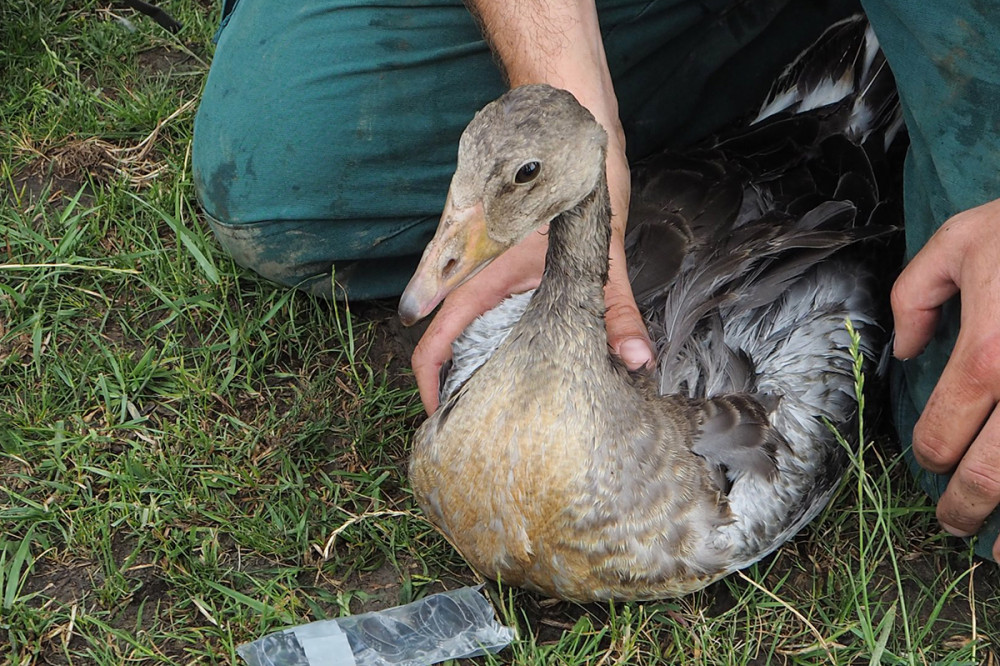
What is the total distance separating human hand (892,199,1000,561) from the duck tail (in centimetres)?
84

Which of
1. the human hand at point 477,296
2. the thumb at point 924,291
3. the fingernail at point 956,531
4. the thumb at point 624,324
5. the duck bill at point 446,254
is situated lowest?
the fingernail at point 956,531

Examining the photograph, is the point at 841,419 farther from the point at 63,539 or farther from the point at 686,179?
the point at 63,539

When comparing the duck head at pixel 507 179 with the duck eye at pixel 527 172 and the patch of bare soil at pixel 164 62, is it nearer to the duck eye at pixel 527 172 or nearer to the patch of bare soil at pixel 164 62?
the duck eye at pixel 527 172

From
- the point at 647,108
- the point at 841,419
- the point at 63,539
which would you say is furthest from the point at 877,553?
the point at 63,539

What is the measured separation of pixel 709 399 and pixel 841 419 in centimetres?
36

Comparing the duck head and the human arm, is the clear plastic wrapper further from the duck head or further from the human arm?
the duck head

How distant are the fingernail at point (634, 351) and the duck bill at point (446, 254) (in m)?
0.51

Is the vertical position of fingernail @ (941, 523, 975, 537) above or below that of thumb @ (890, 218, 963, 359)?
below

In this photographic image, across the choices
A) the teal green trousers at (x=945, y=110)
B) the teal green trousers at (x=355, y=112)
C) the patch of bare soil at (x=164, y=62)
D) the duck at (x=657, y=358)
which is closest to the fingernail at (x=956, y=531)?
the teal green trousers at (x=945, y=110)

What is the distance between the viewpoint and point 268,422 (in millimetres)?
2916

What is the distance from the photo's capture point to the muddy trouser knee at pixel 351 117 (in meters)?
3.16

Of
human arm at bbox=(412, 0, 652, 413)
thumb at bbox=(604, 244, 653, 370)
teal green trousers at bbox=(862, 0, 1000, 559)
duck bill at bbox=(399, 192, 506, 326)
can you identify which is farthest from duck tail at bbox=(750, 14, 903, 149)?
duck bill at bbox=(399, 192, 506, 326)

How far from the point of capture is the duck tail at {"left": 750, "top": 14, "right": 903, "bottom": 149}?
3049mm

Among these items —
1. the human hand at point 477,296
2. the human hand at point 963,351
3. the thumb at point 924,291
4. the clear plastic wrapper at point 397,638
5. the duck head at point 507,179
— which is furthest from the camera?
the human hand at point 477,296
